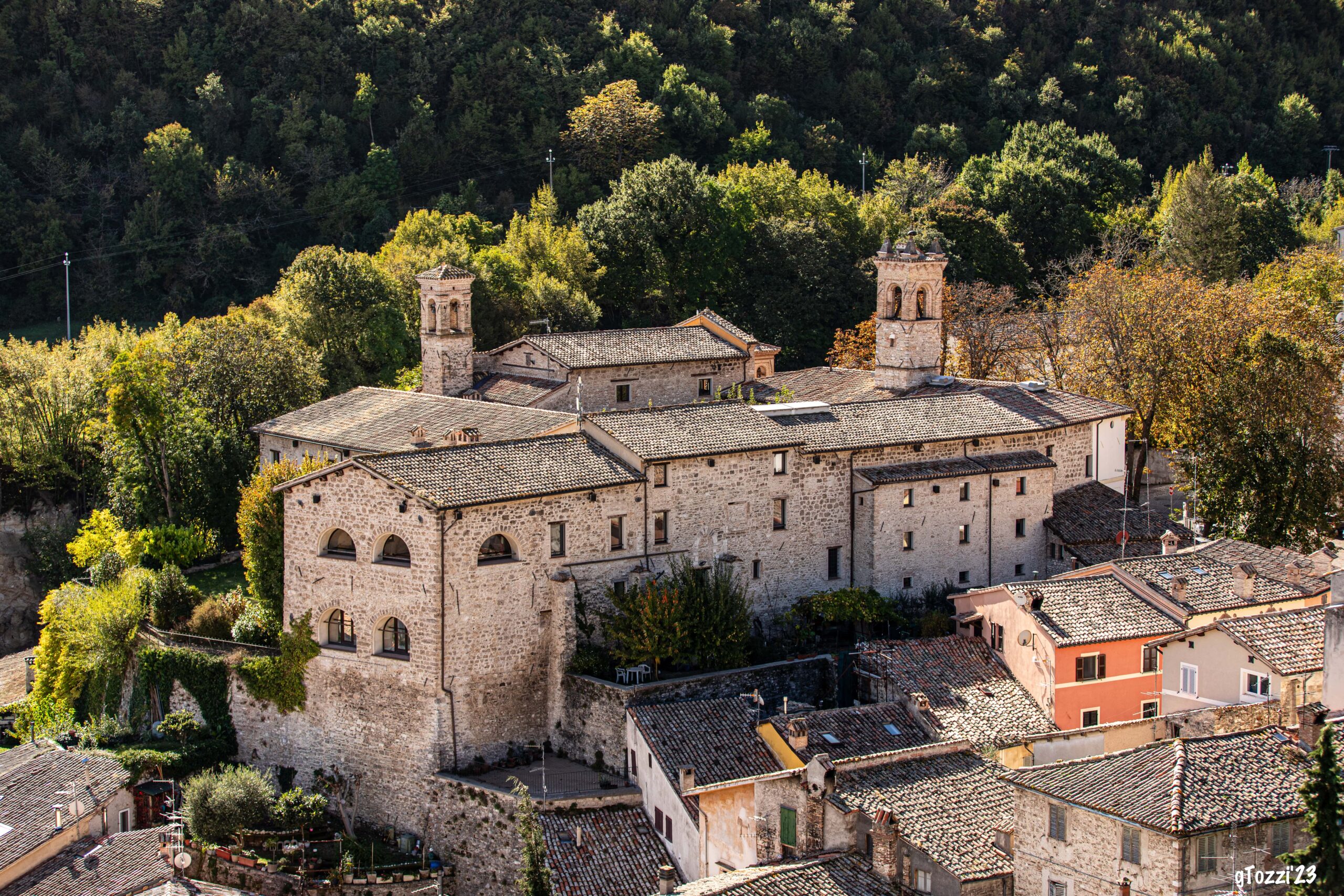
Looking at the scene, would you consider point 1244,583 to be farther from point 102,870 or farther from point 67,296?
point 67,296

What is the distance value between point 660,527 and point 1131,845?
16467mm

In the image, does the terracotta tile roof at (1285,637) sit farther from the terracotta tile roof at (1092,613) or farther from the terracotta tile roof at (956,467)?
the terracotta tile roof at (956,467)

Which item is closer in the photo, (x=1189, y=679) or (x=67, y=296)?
(x=1189, y=679)

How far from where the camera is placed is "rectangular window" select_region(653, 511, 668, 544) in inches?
1681

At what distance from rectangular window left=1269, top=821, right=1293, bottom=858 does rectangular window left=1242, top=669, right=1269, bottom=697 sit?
23.8 feet

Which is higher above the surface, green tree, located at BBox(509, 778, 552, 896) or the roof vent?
the roof vent

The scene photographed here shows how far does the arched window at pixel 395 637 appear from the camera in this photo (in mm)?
40000

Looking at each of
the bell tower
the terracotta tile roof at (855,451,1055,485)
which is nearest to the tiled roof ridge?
the terracotta tile roof at (855,451,1055,485)

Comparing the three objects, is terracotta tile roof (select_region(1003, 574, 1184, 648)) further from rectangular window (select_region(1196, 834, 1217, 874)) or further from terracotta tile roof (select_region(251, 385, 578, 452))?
terracotta tile roof (select_region(251, 385, 578, 452))

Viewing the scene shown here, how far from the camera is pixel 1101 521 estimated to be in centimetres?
4862

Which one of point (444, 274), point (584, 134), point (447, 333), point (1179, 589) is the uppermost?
point (584, 134)

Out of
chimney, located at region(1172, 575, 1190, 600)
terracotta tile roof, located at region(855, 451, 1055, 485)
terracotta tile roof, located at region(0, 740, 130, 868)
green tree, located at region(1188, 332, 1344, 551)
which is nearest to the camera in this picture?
terracotta tile roof, located at region(0, 740, 130, 868)

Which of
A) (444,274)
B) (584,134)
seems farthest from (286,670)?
(584,134)

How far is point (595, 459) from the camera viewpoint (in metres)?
42.3
